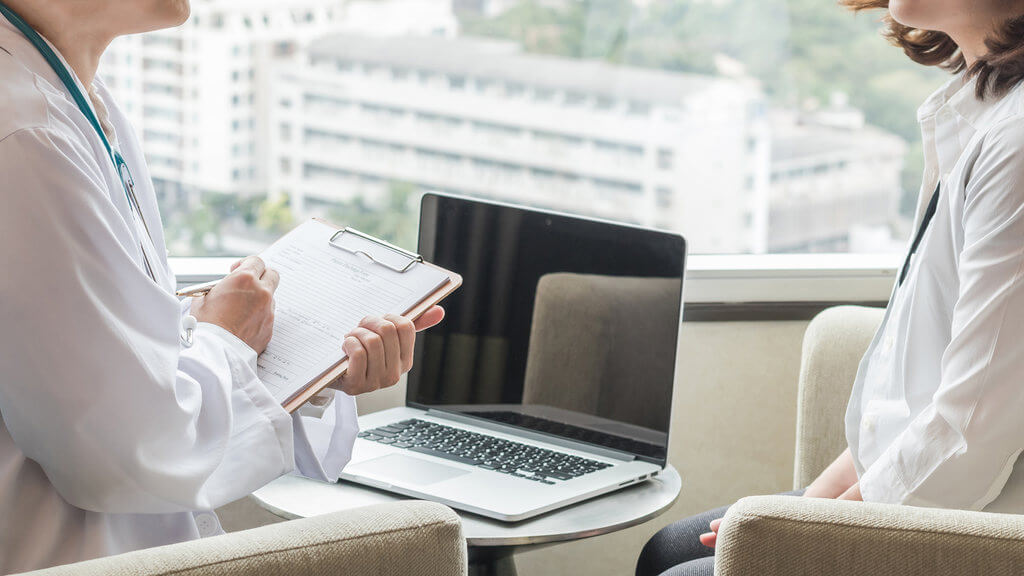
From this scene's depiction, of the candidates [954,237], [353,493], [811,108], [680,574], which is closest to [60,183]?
[353,493]

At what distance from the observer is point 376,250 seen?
1310 mm

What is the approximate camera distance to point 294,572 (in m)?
0.93

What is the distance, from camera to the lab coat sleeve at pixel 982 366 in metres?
1.17

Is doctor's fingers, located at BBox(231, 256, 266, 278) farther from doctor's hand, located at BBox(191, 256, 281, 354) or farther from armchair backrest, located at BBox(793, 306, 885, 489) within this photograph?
armchair backrest, located at BBox(793, 306, 885, 489)

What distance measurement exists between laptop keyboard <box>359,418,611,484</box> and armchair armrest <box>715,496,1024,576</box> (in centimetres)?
44

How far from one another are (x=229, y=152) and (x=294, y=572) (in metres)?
1.49

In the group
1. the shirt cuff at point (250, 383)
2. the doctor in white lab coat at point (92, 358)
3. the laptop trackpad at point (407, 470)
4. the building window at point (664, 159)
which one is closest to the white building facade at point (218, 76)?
the building window at point (664, 159)

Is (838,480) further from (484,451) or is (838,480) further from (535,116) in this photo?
(535,116)

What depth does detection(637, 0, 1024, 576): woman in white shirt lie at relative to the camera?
3.86 feet

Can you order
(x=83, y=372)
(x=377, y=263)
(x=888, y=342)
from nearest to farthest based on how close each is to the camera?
(x=83, y=372)
(x=377, y=263)
(x=888, y=342)

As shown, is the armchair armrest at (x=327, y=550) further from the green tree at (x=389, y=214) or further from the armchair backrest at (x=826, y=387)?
the green tree at (x=389, y=214)

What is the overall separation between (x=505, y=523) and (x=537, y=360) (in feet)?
1.34

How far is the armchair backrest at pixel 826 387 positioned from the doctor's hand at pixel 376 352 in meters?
0.88

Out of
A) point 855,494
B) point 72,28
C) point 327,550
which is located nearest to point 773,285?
point 855,494
